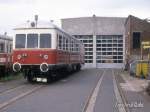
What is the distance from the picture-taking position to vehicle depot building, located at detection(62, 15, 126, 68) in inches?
2675

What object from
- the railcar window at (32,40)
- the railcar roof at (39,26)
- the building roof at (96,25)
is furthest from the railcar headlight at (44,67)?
the building roof at (96,25)

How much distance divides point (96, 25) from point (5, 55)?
37.4 meters

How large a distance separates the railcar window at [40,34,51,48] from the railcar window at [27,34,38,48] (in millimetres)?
303

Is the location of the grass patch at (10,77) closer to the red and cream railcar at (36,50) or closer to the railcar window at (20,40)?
the red and cream railcar at (36,50)

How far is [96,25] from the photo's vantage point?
6912 cm

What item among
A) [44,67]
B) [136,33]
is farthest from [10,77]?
[136,33]

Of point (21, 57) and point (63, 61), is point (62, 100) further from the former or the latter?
point (63, 61)

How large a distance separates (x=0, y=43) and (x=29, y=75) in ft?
18.7

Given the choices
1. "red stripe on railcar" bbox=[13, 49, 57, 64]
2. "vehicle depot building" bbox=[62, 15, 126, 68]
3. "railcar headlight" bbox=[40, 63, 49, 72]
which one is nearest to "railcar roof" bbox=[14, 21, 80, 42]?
"red stripe on railcar" bbox=[13, 49, 57, 64]

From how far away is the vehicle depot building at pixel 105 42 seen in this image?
67.9 meters

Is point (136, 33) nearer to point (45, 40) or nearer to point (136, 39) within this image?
point (136, 39)

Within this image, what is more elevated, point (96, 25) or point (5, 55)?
point (96, 25)

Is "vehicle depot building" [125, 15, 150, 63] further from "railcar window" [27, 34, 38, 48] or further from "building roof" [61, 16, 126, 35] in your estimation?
"railcar window" [27, 34, 38, 48]

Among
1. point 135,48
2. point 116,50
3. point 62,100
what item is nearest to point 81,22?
point 116,50
